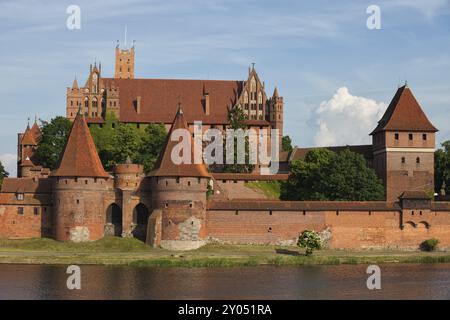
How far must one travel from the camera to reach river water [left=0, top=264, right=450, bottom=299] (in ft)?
144

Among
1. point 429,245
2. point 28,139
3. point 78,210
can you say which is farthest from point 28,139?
point 429,245

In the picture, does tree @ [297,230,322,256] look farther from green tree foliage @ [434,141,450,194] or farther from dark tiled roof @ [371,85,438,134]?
green tree foliage @ [434,141,450,194]

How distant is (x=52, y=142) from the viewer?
3191 inches

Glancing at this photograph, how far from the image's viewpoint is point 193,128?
88.6 metres

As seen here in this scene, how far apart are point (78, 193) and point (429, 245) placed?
73.0 feet

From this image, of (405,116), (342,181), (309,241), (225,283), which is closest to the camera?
(225,283)

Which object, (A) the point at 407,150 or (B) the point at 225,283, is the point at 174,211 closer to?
(B) the point at 225,283

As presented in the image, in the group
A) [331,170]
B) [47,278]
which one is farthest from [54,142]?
[47,278]

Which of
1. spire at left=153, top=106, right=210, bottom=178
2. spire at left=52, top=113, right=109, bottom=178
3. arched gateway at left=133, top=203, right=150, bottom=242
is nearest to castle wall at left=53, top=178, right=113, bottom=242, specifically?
spire at left=52, top=113, right=109, bottom=178

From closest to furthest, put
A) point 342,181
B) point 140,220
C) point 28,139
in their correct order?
point 140,220 → point 342,181 → point 28,139

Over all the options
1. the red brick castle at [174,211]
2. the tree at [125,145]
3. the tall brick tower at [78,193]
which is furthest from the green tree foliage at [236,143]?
the tall brick tower at [78,193]

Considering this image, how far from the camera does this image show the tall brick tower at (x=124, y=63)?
119 m

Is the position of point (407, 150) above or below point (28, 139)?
below

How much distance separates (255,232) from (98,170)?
10531 mm
